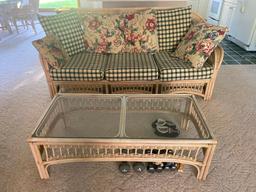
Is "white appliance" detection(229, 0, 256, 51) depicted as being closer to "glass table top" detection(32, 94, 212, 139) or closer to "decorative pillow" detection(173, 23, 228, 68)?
"decorative pillow" detection(173, 23, 228, 68)

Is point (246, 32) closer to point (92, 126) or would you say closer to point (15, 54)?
point (92, 126)

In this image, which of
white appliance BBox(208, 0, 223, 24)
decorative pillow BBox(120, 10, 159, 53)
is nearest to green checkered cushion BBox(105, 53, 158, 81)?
decorative pillow BBox(120, 10, 159, 53)

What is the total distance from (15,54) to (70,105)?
2.60 m

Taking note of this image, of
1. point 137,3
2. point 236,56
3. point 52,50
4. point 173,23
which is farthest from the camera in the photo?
point 236,56

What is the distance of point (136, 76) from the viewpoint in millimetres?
1980

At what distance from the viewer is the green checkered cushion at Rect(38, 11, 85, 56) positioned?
6.96 feet

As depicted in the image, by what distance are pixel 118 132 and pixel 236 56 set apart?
300 centimetres

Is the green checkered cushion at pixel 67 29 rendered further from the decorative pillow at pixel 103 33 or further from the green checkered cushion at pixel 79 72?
the green checkered cushion at pixel 79 72

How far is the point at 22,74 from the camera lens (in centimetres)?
286

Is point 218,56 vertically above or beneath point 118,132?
above

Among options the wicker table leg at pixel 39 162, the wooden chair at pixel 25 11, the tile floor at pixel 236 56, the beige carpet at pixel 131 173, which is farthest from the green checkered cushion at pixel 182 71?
the wooden chair at pixel 25 11

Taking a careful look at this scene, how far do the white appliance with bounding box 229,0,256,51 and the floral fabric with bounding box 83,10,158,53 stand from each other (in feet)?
7.02

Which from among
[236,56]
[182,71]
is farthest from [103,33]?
[236,56]

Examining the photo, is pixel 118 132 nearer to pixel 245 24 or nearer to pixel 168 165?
pixel 168 165
